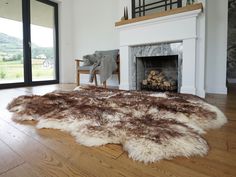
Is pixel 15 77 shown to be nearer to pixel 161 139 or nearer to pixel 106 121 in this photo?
pixel 106 121

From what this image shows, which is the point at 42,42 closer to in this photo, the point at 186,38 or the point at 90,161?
the point at 186,38

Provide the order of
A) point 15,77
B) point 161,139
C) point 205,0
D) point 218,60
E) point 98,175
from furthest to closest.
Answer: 1. point 15,77
2. point 218,60
3. point 205,0
4. point 161,139
5. point 98,175

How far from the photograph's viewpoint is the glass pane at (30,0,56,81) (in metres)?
3.93

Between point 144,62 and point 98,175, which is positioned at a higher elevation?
point 144,62

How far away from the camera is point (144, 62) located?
3.06 metres

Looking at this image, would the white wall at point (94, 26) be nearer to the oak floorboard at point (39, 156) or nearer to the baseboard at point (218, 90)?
the baseboard at point (218, 90)

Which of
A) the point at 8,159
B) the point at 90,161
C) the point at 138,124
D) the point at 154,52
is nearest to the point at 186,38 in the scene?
the point at 154,52

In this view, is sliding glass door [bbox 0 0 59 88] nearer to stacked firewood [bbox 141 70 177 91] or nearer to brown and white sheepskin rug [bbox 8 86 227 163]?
brown and white sheepskin rug [bbox 8 86 227 163]

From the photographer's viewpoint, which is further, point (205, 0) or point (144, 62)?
point (144, 62)

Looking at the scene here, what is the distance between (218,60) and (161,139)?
229 cm

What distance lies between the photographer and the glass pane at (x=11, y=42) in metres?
3.41

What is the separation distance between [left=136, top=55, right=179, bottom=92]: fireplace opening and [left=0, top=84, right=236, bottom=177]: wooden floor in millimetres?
1779

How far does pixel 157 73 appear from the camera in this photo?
9.27ft

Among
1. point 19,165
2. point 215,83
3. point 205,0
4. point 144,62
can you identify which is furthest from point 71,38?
point 19,165
